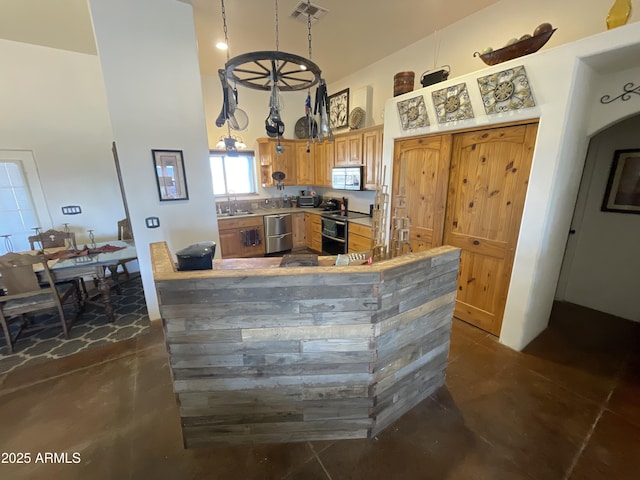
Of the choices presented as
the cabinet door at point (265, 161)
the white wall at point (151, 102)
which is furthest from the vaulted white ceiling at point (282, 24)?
the cabinet door at point (265, 161)

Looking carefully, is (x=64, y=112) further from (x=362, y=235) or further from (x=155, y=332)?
(x=362, y=235)

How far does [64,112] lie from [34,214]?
1.52 metres

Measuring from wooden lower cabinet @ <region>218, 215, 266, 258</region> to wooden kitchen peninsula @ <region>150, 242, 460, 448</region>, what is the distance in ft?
9.69

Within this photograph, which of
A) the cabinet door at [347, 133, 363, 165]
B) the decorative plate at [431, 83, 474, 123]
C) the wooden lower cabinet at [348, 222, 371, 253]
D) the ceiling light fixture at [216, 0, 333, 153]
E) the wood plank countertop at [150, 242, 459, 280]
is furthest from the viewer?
the cabinet door at [347, 133, 363, 165]

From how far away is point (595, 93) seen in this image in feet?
6.76

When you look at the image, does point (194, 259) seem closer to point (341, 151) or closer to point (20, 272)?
point (20, 272)

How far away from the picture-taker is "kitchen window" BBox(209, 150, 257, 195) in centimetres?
499

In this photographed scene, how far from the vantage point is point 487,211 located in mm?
2473

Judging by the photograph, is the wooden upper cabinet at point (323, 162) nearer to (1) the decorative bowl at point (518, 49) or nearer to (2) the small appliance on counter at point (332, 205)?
(2) the small appliance on counter at point (332, 205)

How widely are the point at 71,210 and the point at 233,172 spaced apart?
258 centimetres

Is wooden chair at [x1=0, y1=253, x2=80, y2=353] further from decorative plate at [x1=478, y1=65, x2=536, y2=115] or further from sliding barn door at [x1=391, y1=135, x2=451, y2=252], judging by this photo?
decorative plate at [x1=478, y1=65, x2=536, y2=115]

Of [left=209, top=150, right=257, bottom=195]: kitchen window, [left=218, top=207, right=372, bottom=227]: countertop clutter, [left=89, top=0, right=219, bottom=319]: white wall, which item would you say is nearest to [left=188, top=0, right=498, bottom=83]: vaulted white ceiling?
[left=89, top=0, right=219, bottom=319]: white wall

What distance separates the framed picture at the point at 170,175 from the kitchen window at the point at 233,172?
2248mm

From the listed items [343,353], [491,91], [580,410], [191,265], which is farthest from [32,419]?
[491,91]
